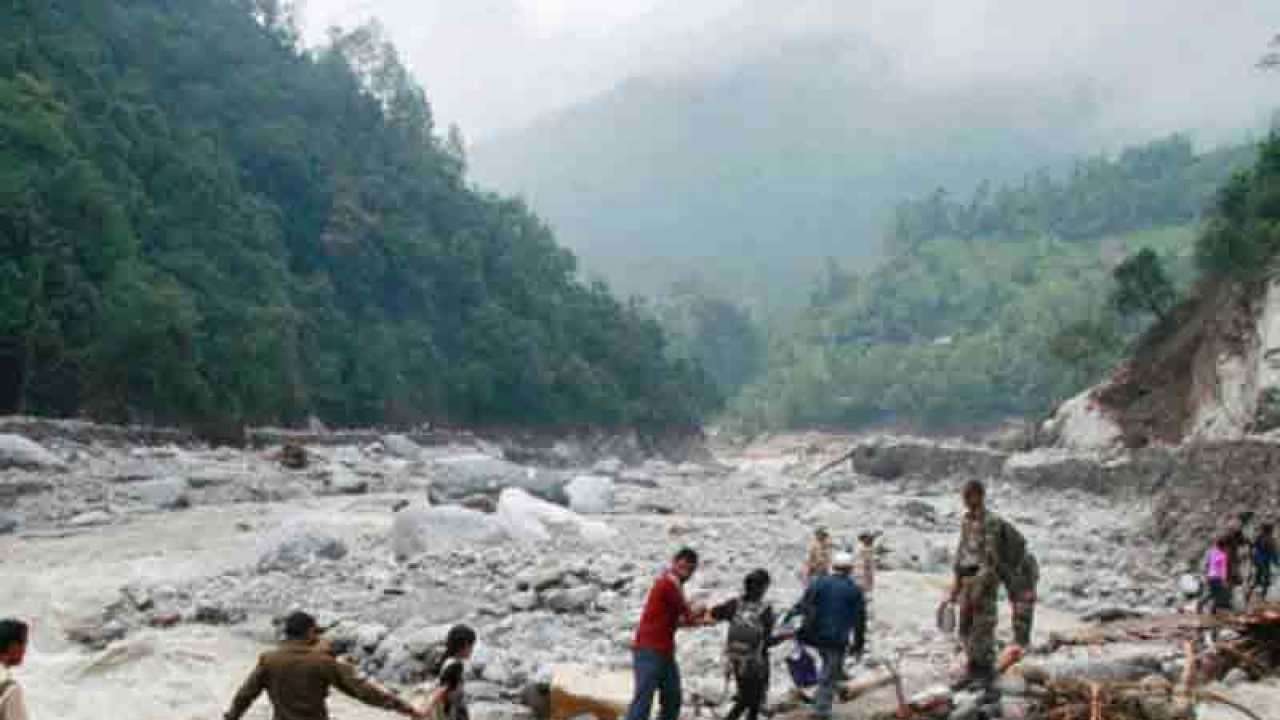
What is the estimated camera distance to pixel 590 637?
1215cm

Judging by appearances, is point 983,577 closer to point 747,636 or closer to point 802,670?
point 802,670

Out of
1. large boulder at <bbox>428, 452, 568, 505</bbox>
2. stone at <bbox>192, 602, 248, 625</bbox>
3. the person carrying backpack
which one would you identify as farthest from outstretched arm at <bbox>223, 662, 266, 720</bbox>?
large boulder at <bbox>428, 452, 568, 505</bbox>

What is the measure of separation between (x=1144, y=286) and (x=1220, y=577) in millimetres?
32597

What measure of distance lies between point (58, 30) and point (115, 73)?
4516mm

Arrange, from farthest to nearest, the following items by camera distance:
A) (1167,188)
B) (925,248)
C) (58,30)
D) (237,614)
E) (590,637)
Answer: (925,248), (1167,188), (58,30), (237,614), (590,637)

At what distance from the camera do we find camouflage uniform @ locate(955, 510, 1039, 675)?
28.2 feet

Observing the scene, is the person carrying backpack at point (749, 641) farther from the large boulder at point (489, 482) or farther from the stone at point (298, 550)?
the large boulder at point (489, 482)

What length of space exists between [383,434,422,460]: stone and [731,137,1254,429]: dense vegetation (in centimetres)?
5949

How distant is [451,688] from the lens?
6.64 metres

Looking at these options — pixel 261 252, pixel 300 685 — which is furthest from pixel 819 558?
pixel 261 252

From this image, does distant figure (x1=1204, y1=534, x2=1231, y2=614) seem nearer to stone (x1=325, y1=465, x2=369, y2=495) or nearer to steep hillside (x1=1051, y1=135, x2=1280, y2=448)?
steep hillside (x1=1051, y1=135, x2=1280, y2=448)

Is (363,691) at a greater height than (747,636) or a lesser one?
lesser

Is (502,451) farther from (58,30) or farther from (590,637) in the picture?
(590,637)

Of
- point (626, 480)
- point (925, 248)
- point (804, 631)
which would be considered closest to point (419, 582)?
point (804, 631)
